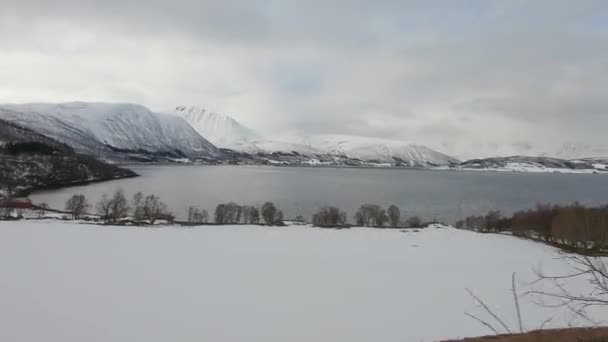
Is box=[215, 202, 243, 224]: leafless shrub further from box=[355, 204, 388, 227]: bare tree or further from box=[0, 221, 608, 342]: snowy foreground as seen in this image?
box=[0, 221, 608, 342]: snowy foreground

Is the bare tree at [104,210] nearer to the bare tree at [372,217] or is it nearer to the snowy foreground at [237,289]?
the snowy foreground at [237,289]

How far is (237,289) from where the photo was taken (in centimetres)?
1500

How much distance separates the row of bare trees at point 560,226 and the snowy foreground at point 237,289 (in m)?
11.9

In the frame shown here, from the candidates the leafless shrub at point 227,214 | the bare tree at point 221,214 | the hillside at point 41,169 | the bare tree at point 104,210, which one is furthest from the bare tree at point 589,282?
the hillside at point 41,169

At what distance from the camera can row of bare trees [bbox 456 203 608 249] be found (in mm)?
35000

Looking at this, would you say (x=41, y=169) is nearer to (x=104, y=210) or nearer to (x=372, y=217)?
(x=104, y=210)

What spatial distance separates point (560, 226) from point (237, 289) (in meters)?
35.0

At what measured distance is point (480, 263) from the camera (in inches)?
936

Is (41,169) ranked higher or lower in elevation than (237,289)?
higher

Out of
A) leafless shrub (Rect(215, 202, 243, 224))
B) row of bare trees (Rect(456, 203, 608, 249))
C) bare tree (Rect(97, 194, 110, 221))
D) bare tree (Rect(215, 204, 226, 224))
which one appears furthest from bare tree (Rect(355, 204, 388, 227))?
bare tree (Rect(97, 194, 110, 221))

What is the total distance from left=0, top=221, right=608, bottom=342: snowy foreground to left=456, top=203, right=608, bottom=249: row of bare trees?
39.0 ft

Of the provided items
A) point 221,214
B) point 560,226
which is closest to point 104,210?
point 221,214

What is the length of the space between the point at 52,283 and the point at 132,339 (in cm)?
579

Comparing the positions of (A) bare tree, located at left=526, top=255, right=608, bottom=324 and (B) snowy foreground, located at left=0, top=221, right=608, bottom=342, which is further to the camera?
(B) snowy foreground, located at left=0, top=221, right=608, bottom=342
